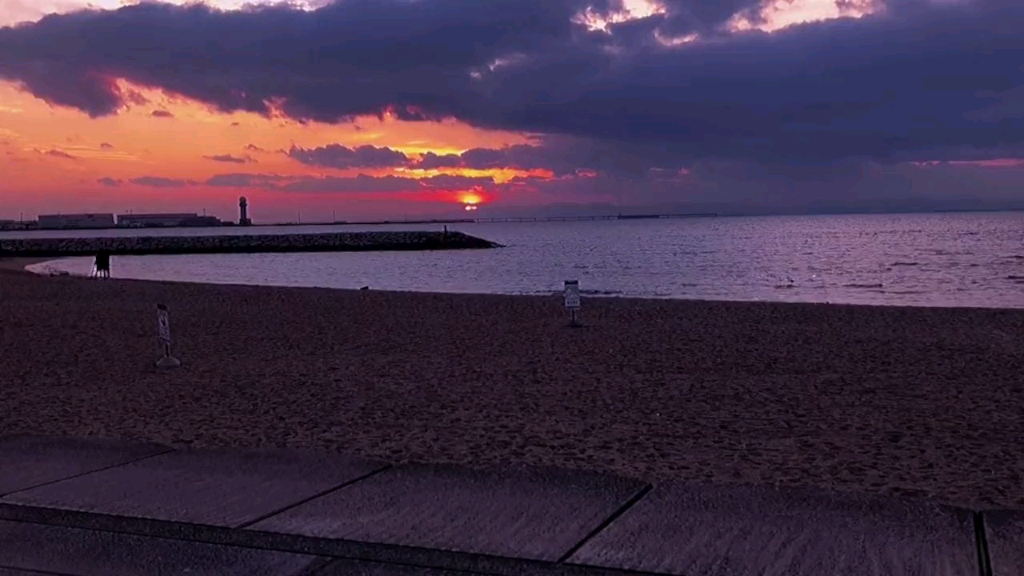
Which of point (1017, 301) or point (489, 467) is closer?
point (489, 467)

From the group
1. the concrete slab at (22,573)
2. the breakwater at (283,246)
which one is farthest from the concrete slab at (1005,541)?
the breakwater at (283,246)

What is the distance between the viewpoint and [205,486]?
6527 millimetres

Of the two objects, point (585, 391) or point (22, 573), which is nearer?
point (22, 573)

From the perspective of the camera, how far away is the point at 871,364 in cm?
1349

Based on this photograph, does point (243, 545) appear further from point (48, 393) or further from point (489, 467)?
point (48, 393)

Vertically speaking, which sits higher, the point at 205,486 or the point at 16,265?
the point at 205,486

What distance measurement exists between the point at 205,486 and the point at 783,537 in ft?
12.0

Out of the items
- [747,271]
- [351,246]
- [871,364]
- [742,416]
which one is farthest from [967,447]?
[351,246]

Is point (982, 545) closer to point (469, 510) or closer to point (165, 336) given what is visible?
point (469, 510)

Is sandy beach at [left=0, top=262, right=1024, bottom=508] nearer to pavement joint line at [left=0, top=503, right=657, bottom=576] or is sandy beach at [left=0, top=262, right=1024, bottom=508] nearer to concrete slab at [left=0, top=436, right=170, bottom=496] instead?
concrete slab at [left=0, top=436, right=170, bottom=496]

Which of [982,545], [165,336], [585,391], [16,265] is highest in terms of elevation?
[165,336]

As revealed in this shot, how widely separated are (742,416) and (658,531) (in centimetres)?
427

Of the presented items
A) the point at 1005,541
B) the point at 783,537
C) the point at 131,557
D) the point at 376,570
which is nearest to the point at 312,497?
the point at 131,557

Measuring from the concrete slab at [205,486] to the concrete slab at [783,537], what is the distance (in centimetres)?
211
